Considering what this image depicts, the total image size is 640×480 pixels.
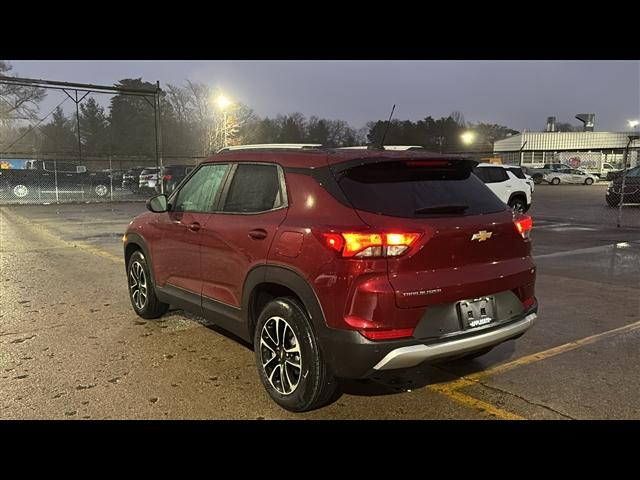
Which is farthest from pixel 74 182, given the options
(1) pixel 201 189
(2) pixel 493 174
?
(1) pixel 201 189

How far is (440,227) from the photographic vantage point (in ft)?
10.2

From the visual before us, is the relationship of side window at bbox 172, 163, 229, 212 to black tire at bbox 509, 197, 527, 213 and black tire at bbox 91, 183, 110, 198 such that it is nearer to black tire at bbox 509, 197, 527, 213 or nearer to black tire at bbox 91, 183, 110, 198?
black tire at bbox 509, 197, 527, 213

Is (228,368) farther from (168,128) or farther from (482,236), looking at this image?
(168,128)

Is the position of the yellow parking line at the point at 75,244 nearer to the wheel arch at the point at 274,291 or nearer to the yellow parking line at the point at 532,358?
the wheel arch at the point at 274,291

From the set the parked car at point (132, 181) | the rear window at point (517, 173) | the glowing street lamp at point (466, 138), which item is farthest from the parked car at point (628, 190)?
the glowing street lamp at point (466, 138)

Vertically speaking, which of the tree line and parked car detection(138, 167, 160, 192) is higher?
the tree line

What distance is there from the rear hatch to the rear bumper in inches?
9.1

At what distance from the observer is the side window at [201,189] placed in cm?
430

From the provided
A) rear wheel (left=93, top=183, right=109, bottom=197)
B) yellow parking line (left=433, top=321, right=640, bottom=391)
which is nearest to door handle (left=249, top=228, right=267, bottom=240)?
yellow parking line (left=433, top=321, right=640, bottom=391)

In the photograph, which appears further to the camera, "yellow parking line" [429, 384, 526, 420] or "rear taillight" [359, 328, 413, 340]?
"yellow parking line" [429, 384, 526, 420]

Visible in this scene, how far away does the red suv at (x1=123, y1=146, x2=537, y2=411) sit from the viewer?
2.96m

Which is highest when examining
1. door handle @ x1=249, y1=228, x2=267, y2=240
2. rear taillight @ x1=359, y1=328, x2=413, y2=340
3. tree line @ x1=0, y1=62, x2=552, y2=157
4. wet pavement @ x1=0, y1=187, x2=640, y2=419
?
tree line @ x1=0, y1=62, x2=552, y2=157

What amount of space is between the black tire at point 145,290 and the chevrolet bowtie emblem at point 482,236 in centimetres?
325
